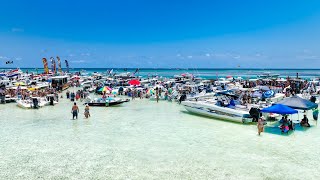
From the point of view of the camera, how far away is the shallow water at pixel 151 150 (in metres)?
11.7

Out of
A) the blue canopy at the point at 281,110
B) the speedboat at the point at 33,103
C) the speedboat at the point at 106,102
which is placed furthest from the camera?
the speedboat at the point at 106,102

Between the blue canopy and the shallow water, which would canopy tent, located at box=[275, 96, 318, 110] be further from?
the shallow water

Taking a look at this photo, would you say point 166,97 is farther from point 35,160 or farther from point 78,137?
point 35,160

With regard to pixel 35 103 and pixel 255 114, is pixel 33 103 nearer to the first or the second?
pixel 35 103

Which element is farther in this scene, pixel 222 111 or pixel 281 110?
pixel 222 111

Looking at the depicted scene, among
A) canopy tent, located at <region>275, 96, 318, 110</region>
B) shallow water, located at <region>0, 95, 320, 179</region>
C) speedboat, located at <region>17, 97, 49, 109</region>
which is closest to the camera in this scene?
shallow water, located at <region>0, 95, 320, 179</region>

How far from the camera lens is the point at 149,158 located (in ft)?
43.9

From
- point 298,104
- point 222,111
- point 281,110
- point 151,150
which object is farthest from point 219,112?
point 151,150

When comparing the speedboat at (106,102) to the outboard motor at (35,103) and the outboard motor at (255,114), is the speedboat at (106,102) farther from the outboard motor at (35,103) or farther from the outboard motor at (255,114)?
the outboard motor at (255,114)

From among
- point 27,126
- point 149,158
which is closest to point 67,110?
point 27,126

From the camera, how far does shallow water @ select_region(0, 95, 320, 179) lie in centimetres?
1166

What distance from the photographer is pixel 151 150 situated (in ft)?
48.1

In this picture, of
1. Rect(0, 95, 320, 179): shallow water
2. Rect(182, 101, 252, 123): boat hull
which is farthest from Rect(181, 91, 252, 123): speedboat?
Rect(0, 95, 320, 179): shallow water

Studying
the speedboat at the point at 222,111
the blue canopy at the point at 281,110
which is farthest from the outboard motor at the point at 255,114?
the blue canopy at the point at 281,110
